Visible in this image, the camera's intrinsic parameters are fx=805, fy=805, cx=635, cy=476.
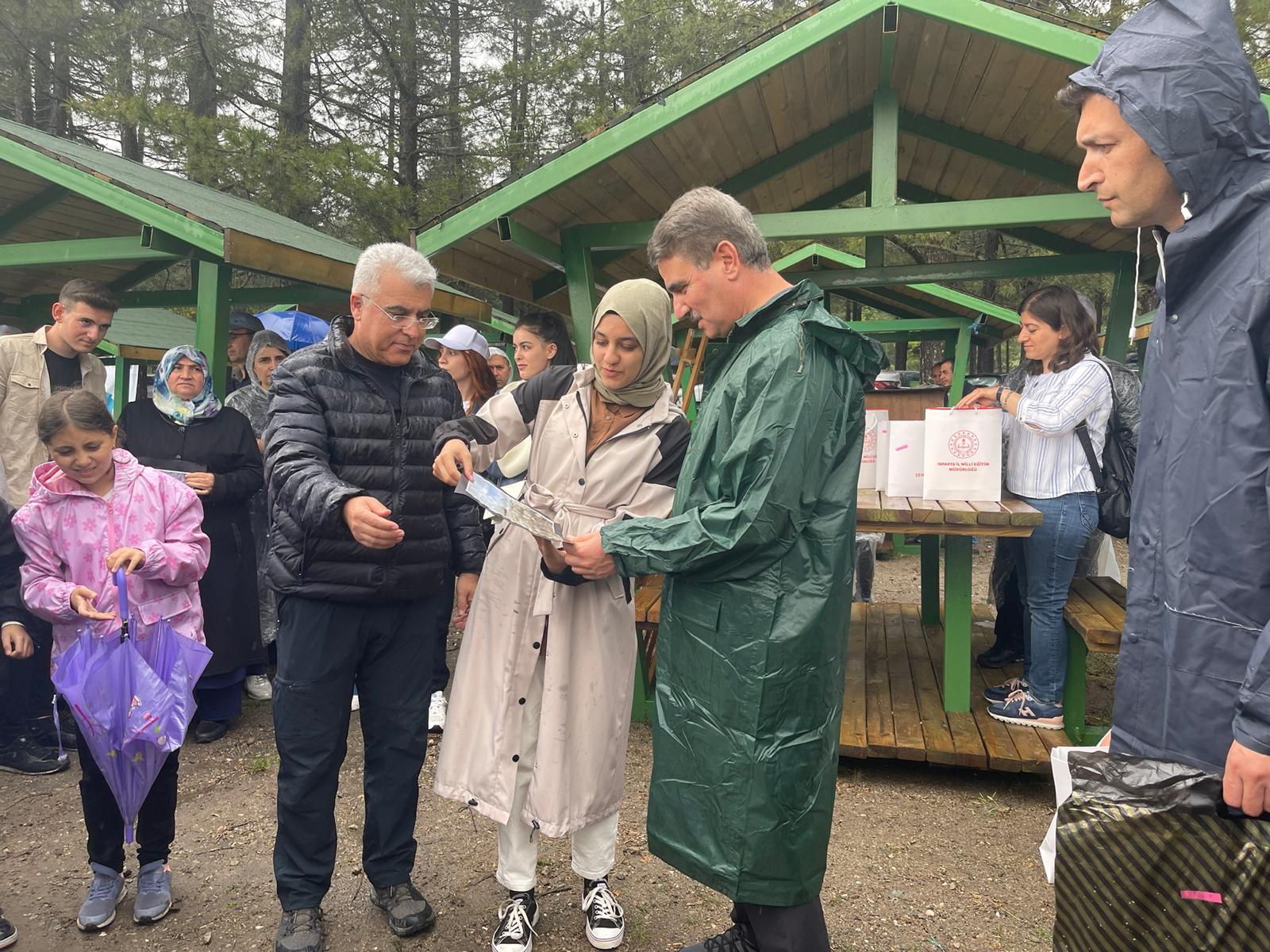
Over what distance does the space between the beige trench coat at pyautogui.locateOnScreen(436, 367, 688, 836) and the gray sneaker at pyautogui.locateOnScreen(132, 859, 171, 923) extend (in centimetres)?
113

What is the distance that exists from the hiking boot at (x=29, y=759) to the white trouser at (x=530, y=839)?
2.85 meters

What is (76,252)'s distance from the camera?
5.46 meters

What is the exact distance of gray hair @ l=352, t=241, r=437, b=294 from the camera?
2.43m

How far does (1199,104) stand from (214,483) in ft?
14.1

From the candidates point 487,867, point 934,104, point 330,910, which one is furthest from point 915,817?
point 934,104

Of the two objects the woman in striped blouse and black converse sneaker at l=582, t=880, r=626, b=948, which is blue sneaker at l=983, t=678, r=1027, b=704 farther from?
black converse sneaker at l=582, t=880, r=626, b=948

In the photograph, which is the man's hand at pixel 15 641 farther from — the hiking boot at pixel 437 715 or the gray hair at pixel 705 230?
the gray hair at pixel 705 230

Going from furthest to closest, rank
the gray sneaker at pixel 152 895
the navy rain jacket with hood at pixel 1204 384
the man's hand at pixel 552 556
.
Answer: the gray sneaker at pixel 152 895, the man's hand at pixel 552 556, the navy rain jacket with hood at pixel 1204 384

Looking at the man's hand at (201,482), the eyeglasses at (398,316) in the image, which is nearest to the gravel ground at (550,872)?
the man's hand at (201,482)

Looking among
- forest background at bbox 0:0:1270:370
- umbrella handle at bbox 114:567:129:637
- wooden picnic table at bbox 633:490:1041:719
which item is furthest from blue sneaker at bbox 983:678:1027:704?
forest background at bbox 0:0:1270:370

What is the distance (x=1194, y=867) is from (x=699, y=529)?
1.05 m

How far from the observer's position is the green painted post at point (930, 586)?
18.4 feet

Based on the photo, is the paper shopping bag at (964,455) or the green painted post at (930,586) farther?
the green painted post at (930,586)

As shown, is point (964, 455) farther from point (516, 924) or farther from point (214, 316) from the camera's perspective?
point (214, 316)
